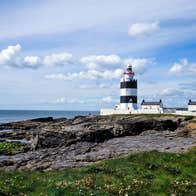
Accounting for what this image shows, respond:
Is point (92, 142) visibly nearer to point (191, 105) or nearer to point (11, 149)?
point (11, 149)

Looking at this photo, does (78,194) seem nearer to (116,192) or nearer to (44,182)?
(116,192)

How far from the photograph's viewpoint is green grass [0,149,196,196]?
70.1 feet

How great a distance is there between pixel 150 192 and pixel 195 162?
8.99m

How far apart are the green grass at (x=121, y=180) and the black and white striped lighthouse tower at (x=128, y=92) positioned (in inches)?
3164

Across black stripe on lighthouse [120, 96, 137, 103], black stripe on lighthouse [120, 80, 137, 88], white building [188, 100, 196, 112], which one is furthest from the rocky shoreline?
black stripe on lighthouse [120, 80, 137, 88]

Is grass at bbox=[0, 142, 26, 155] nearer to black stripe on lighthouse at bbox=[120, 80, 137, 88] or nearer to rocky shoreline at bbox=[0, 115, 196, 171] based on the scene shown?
rocky shoreline at bbox=[0, 115, 196, 171]

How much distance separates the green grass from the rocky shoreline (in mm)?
8920

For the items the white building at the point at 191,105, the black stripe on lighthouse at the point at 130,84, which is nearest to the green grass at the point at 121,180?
the black stripe on lighthouse at the point at 130,84

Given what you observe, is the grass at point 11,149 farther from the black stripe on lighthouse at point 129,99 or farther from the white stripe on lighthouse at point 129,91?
the white stripe on lighthouse at point 129,91

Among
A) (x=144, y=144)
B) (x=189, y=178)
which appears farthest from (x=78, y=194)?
(x=144, y=144)

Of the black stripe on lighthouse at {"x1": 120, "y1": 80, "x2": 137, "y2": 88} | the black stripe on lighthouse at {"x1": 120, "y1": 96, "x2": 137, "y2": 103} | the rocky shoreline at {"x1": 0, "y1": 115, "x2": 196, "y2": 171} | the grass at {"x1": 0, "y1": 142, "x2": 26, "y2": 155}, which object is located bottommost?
the grass at {"x1": 0, "y1": 142, "x2": 26, "y2": 155}

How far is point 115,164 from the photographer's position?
28.7m

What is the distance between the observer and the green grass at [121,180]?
21.4 m

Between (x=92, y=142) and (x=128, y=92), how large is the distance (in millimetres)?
51627
